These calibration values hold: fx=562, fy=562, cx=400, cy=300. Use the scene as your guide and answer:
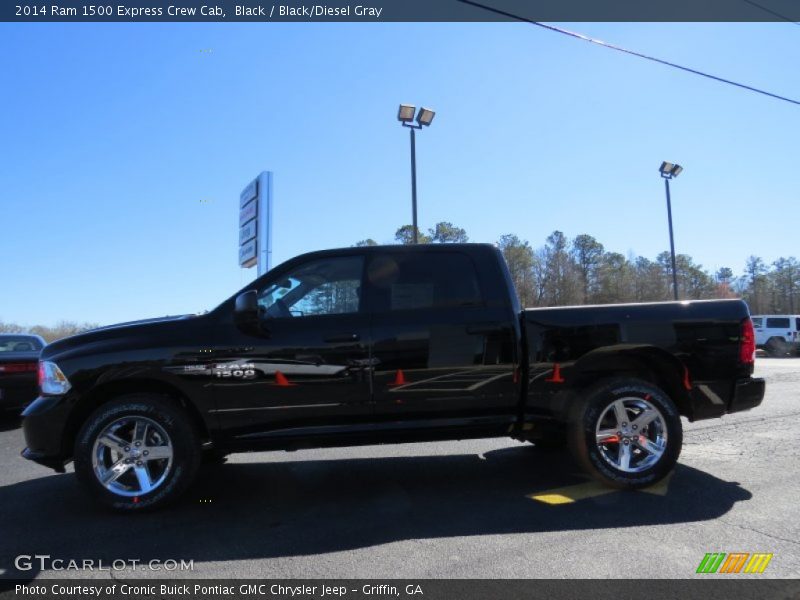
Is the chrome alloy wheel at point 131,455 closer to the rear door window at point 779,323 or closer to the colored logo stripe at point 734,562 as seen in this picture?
the colored logo stripe at point 734,562

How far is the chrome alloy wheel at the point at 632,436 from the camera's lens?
14.5ft

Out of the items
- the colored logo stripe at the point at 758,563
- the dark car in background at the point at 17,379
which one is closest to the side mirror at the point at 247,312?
the colored logo stripe at the point at 758,563

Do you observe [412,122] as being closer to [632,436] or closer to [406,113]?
[406,113]

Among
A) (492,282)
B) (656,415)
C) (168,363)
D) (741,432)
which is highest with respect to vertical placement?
(492,282)

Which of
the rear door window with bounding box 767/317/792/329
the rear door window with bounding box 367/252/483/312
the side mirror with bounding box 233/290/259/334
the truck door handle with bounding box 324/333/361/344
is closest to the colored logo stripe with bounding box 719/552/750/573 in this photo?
the rear door window with bounding box 367/252/483/312

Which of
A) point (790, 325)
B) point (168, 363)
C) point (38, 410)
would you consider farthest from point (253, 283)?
point (790, 325)

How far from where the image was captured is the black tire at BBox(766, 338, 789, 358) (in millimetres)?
27375

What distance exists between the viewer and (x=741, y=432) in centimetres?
650

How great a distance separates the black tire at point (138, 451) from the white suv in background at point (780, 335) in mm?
29434

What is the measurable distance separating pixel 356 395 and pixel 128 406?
1662 millimetres

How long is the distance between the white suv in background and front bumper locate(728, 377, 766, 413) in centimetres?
2628

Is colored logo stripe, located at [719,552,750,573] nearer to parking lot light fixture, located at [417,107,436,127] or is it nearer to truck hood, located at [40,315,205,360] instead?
truck hood, located at [40,315,205,360]

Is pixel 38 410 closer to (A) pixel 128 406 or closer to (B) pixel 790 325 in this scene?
(A) pixel 128 406

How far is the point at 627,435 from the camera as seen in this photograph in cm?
446
